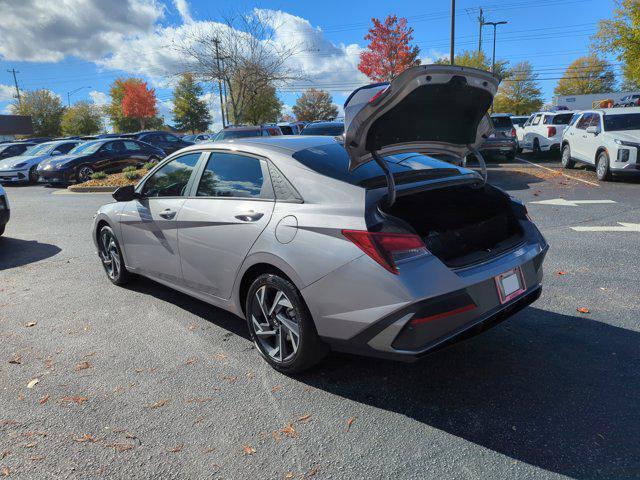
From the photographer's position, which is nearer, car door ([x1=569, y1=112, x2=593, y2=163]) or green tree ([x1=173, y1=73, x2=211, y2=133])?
car door ([x1=569, y1=112, x2=593, y2=163])

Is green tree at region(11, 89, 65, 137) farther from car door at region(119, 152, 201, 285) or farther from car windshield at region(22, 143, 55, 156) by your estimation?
car door at region(119, 152, 201, 285)

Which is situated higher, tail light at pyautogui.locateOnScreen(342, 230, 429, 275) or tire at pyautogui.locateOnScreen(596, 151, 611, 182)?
tail light at pyautogui.locateOnScreen(342, 230, 429, 275)

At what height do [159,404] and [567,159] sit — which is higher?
[567,159]

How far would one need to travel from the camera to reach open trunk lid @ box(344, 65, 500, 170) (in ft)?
9.07

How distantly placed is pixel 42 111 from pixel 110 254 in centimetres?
8299

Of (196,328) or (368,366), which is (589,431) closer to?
(368,366)

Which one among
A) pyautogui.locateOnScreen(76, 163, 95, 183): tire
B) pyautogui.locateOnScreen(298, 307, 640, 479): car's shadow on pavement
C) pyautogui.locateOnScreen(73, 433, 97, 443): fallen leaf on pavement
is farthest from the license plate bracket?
pyautogui.locateOnScreen(76, 163, 95, 183): tire

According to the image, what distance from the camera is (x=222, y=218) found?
3570 millimetres

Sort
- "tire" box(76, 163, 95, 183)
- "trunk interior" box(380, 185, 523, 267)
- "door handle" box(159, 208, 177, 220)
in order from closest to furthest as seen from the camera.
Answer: "trunk interior" box(380, 185, 523, 267), "door handle" box(159, 208, 177, 220), "tire" box(76, 163, 95, 183)

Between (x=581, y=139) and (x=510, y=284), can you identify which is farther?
(x=581, y=139)

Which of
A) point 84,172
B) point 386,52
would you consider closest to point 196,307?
point 84,172

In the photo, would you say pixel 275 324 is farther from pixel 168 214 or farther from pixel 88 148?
pixel 88 148

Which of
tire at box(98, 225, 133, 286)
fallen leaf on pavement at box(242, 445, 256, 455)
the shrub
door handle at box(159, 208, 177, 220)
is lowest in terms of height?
fallen leaf on pavement at box(242, 445, 256, 455)

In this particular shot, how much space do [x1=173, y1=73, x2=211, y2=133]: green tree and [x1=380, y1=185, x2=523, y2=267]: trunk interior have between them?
232ft
